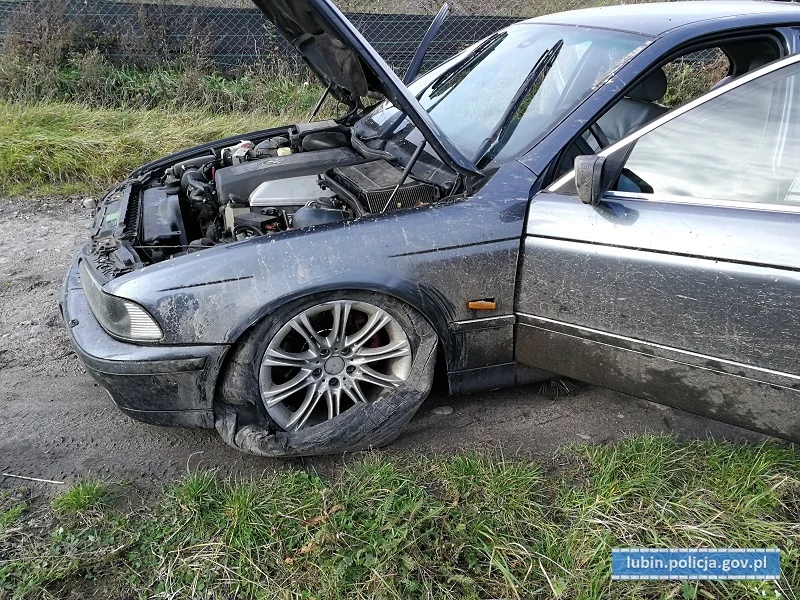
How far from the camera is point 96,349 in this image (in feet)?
8.30

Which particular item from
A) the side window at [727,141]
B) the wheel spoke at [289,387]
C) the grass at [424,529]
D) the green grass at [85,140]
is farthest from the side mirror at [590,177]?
the green grass at [85,140]

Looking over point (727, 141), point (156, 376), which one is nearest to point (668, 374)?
point (727, 141)

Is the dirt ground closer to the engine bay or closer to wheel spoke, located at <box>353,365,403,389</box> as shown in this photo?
wheel spoke, located at <box>353,365,403,389</box>

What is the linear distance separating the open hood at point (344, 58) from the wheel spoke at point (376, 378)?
880mm

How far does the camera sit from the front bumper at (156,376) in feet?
8.07

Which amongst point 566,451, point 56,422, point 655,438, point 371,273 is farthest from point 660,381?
point 56,422

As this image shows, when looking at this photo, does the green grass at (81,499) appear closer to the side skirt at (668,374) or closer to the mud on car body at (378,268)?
the mud on car body at (378,268)

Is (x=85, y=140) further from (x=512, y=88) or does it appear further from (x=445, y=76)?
(x=512, y=88)

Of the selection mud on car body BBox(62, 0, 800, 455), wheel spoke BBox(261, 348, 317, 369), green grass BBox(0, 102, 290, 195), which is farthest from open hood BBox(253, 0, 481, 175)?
green grass BBox(0, 102, 290, 195)

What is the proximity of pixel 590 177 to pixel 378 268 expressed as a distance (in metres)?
0.83

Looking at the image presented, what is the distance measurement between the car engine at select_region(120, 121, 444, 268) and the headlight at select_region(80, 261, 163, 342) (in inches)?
10.0

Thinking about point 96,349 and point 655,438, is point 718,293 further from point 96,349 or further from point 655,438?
point 96,349

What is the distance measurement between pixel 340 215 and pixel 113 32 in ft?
19.1

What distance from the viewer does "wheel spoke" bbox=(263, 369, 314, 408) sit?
266cm
